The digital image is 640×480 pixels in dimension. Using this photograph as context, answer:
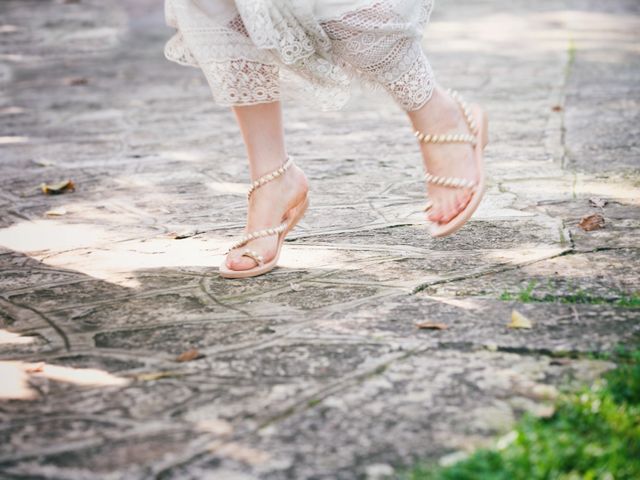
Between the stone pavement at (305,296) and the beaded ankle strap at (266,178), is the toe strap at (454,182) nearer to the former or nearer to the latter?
the stone pavement at (305,296)

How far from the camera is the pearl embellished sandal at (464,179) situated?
8.52ft

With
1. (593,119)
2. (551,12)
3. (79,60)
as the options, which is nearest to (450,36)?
(551,12)

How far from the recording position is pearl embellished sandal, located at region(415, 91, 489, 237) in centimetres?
260

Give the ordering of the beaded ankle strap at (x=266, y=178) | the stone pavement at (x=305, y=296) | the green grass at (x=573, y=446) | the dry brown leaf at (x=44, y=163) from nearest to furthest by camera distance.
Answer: the green grass at (x=573, y=446) → the stone pavement at (x=305, y=296) → the beaded ankle strap at (x=266, y=178) → the dry brown leaf at (x=44, y=163)

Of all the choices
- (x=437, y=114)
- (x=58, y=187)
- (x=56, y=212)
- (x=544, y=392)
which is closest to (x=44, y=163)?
(x=58, y=187)

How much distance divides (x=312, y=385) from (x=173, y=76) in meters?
5.21

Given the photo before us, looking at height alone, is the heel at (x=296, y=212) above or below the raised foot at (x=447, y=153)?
below

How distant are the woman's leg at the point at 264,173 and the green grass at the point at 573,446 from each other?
1122 millimetres

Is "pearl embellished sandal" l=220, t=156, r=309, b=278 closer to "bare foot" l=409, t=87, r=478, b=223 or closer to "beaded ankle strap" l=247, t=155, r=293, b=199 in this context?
"beaded ankle strap" l=247, t=155, r=293, b=199

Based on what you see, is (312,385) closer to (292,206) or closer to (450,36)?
(292,206)

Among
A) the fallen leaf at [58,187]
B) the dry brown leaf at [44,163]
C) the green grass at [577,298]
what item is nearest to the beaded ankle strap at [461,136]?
the green grass at [577,298]

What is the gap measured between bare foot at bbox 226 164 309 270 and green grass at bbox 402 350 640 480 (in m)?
1.11

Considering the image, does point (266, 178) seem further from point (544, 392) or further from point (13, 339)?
point (544, 392)

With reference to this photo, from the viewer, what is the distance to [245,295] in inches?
97.4
